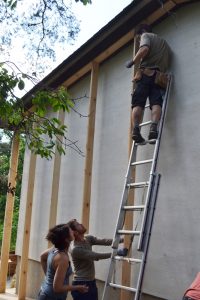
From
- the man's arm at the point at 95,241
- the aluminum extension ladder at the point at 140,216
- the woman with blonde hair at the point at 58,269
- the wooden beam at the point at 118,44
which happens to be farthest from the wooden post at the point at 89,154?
the woman with blonde hair at the point at 58,269

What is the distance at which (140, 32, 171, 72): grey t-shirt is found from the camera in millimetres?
4625

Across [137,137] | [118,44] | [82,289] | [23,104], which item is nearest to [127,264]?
[82,289]

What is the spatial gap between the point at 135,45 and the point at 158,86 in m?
0.80

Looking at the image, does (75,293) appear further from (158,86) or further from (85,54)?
(85,54)

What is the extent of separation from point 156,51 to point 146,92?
485 mm

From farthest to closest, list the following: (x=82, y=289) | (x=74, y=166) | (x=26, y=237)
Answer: (x=26, y=237) < (x=74, y=166) < (x=82, y=289)

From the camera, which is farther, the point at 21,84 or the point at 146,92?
the point at 146,92

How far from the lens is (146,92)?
4.61 metres

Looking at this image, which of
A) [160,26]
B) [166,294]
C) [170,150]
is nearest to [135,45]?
[160,26]

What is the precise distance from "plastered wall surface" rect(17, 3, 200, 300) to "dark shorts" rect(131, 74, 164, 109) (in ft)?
0.59

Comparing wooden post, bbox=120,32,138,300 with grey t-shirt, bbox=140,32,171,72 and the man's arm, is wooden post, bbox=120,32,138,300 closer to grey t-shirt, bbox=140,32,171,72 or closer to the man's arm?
the man's arm

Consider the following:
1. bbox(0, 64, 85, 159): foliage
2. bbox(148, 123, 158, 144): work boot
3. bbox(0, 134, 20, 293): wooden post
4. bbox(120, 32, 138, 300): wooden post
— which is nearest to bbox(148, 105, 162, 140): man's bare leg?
bbox(148, 123, 158, 144): work boot

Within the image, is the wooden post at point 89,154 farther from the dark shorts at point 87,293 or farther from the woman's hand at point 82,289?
the woman's hand at point 82,289

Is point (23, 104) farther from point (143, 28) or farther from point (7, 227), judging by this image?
point (7, 227)
